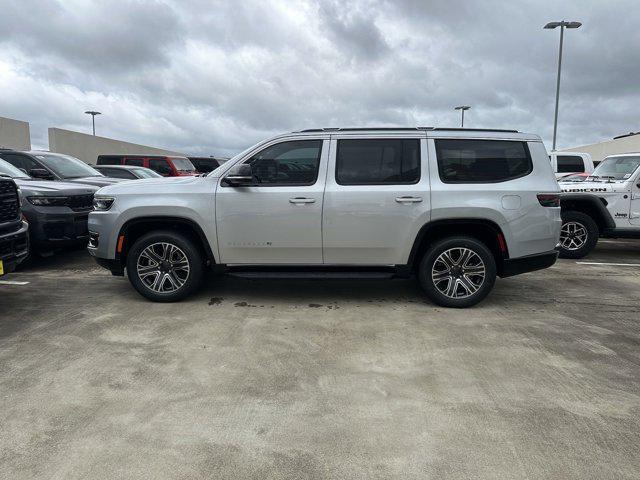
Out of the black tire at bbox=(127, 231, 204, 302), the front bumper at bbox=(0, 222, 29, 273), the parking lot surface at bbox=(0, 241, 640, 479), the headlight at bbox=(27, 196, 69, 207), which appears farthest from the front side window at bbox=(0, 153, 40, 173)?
the black tire at bbox=(127, 231, 204, 302)

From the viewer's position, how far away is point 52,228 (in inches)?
264

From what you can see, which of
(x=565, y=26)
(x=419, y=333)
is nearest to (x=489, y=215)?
(x=419, y=333)

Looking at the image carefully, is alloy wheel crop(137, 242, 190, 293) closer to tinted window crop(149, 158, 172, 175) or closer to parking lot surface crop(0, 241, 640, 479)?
parking lot surface crop(0, 241, 640, 479)

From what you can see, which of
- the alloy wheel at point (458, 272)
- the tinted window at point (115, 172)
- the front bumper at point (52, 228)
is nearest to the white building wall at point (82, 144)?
the tinted window at point (115, 172)

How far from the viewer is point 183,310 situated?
5027mm

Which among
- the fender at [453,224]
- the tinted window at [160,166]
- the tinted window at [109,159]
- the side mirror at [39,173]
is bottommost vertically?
the fender at [453,224]

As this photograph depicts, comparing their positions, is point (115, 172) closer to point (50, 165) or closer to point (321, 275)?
point (50, 165)

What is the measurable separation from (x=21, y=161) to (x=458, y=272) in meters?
8.56

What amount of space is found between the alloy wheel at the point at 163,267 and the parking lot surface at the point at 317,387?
0.27 metres

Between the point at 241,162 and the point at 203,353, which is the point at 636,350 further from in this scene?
the point at 241,162

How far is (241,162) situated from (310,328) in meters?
1.98

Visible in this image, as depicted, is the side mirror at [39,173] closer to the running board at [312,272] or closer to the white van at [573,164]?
the running board at [312,272]

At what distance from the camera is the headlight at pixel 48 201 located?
6730 millimetres

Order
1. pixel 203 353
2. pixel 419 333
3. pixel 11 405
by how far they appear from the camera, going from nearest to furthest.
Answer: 1. pixel 11 405
2. pixel 203 353
3. pixel 419 333
